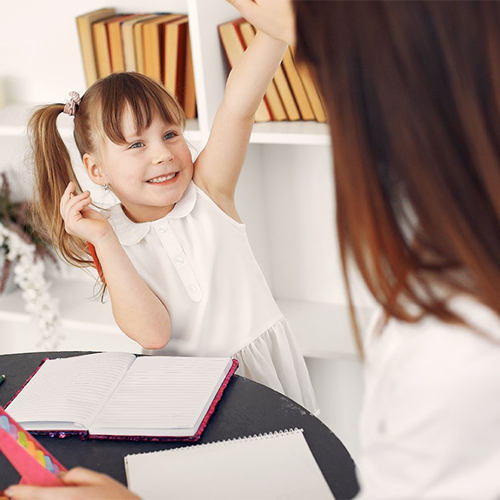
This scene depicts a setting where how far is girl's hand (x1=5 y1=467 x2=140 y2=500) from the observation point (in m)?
0.78

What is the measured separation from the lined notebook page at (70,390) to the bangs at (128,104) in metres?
0.39

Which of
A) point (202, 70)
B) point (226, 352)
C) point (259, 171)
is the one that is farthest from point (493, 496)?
point (259, 171)

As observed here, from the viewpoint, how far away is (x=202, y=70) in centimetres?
163

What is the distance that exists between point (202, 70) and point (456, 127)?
1.14 metres

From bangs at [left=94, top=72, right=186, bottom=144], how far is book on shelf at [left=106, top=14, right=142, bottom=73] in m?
0.52

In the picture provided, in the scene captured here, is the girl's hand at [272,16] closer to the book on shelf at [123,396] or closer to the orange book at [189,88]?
the book on shelf at [123,396]

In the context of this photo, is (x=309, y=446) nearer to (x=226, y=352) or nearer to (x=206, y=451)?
(x=206, y=451)

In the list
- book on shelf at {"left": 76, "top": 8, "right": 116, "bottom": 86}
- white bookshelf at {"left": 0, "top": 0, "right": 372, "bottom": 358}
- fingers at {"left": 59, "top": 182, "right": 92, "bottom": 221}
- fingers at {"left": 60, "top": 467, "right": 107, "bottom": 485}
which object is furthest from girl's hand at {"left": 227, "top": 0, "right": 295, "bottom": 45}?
book on shelf at {"left": 76, "top": 8, "right": 116, "bottom": 86}

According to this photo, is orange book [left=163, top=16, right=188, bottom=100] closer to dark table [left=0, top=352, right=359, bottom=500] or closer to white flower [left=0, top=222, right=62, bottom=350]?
white flower [left=0, top=222, right=62, bottom=350]

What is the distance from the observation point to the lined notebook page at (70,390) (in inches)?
42.8

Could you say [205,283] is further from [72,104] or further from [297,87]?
[297,87]

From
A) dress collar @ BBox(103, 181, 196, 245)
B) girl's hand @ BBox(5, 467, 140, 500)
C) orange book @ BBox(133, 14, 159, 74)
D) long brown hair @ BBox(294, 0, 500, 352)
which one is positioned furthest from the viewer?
orange book @ BBox(133, 14, 159, 74)

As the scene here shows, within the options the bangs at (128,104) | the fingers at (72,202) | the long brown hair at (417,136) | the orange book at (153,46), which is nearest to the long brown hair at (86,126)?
the bangs at (128,104)

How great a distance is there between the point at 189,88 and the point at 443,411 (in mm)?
1370
